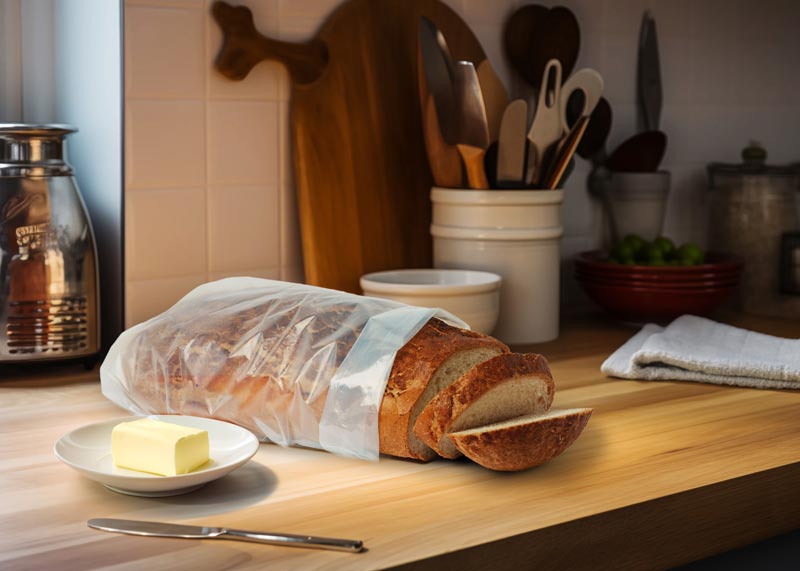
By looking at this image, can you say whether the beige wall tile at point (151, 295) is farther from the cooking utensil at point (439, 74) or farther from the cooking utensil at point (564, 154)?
the cooking utensil at point (564, 154)

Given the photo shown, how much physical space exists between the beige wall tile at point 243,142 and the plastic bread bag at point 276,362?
0.26 metres

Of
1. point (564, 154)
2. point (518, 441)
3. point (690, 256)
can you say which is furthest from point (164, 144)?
point (690, 256)

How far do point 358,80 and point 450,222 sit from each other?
0.21 m

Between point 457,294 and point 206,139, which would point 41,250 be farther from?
point 457,294

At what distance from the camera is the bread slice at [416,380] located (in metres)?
0.82

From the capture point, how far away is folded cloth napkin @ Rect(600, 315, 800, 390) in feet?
3.58

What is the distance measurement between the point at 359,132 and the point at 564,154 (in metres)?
0.26

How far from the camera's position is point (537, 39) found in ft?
4.68

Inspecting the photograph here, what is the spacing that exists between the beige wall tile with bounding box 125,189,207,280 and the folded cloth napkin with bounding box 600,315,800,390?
0.49 meters

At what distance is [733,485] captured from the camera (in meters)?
0.80

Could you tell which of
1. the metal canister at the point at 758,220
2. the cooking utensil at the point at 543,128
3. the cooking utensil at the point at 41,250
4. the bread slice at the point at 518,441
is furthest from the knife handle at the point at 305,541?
the metal canister at the point at 758,220

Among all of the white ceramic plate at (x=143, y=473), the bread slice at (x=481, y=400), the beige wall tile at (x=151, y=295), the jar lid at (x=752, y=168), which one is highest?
the jar lid at (x=752, y=168)

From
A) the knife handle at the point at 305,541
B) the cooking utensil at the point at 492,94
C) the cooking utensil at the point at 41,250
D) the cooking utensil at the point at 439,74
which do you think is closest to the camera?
the knife handle at the point at 305,541

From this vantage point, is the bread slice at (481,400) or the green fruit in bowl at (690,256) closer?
the bread slice at (481,400)
